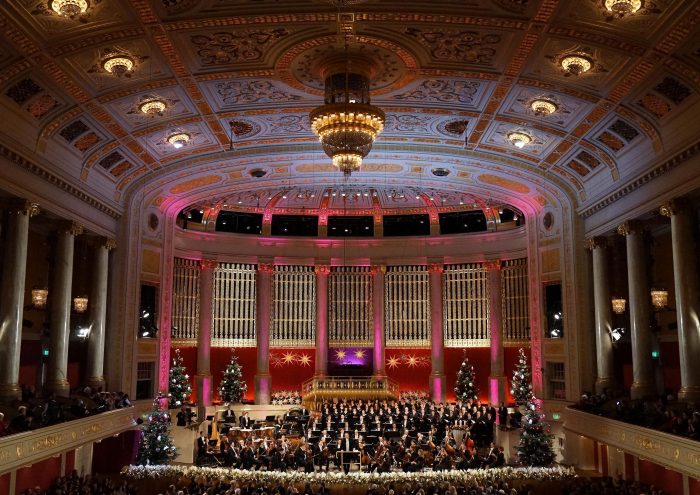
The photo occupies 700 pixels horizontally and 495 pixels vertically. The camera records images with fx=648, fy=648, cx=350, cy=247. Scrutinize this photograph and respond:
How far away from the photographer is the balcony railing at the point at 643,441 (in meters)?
13.1

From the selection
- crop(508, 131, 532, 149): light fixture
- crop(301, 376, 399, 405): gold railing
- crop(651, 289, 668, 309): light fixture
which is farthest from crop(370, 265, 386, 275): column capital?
crop(651, 289, 668, 309): light fixture

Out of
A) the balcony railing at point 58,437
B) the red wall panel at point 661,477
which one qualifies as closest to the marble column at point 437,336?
the red wall panel at point 661,477

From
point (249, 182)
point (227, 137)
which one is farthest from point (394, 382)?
point (227, 137)

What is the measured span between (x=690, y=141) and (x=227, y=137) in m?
12.8

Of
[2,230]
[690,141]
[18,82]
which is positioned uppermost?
[18,82]

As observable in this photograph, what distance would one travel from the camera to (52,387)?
1914 cm

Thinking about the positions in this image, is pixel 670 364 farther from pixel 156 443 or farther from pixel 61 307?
pixel 61 307

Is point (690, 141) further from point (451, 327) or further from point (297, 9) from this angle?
point (451, 327)

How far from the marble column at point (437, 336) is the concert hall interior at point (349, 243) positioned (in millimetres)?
129

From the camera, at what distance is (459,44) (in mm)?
13820

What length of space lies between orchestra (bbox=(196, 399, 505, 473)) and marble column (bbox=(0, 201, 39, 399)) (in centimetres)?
660

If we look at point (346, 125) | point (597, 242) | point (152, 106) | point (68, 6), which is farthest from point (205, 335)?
point (68, 6)

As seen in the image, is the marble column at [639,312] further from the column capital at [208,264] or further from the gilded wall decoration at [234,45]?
the column capital at [208,264]

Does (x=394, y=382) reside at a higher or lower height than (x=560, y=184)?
lower
